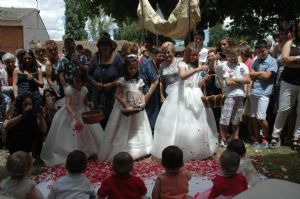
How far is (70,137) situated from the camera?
21.7 ft

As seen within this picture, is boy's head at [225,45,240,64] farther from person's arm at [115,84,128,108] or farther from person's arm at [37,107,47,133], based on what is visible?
person's arm at [37,107,47,133]

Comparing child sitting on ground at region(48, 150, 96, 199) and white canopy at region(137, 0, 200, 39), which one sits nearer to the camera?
child sitting on ground at region(48, 150, 96, 199)

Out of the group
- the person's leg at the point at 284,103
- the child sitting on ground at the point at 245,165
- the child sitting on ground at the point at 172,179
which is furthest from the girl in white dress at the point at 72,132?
the person's leg at the point at 284,103

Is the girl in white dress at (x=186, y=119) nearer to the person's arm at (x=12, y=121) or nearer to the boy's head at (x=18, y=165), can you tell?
the person's arm at (x=12, y=121)

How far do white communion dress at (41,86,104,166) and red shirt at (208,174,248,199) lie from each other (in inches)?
126

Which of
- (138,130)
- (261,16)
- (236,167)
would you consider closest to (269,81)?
(138,130)

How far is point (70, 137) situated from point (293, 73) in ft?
12.4

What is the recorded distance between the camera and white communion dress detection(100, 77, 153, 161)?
653 cm

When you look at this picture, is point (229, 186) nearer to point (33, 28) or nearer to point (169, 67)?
point (169, 67)

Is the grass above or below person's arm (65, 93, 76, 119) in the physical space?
below

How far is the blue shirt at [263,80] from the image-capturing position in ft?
24.0

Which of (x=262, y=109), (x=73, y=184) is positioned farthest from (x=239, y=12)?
(x=73, y=184)

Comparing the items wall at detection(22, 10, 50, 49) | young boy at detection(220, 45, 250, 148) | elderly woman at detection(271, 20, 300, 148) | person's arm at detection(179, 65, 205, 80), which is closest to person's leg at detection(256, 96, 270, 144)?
elderly woman at detection(271, 20, 300, 148)

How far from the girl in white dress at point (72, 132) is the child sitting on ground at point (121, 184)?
2673 mm
